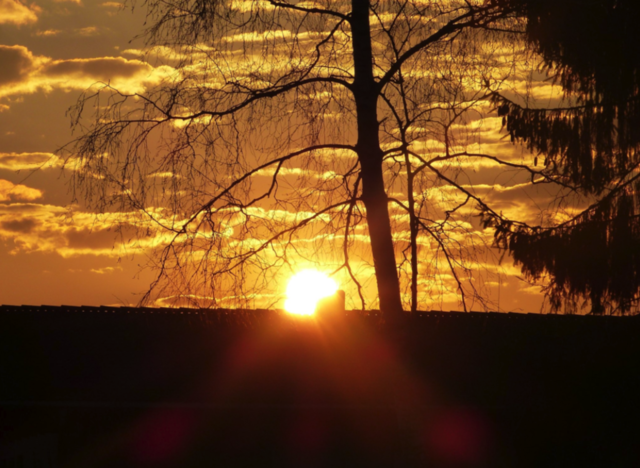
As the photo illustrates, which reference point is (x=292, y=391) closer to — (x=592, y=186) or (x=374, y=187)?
(x=374, y=187)

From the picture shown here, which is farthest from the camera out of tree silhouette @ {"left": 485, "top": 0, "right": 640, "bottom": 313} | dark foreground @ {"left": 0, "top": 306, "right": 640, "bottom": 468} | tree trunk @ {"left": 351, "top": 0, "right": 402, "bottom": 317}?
tree silhouette @ {"left": 485, "top": 0, "right": 640, "bottom": 313}

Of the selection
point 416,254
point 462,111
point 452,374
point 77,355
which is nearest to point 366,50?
point 462,111

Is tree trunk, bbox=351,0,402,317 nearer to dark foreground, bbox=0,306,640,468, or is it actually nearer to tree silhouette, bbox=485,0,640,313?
dark foreground, bbox=0,306,640,468

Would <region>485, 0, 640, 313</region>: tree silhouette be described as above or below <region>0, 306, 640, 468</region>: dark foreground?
above

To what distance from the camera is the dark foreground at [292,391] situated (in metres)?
7.37

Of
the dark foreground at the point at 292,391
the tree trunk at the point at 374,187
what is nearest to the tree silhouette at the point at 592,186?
the dark foreground at the point at 292,391

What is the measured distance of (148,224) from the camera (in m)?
5.55

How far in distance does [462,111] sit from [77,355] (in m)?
5.98

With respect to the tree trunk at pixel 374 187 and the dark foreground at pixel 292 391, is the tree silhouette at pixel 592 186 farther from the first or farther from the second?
the tree trunk at pixel 374 187

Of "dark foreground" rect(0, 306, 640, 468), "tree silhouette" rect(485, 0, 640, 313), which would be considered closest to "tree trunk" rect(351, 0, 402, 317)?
"dark foreground" rect(0, 306, 640, 468)

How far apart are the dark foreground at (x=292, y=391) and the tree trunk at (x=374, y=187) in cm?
118

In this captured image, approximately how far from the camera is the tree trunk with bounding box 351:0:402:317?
5863 millimetres

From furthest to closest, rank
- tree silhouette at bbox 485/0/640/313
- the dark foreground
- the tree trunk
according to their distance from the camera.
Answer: tree silhouette at bbox 485/0/640/313 < the dark foreground < the tree trunk

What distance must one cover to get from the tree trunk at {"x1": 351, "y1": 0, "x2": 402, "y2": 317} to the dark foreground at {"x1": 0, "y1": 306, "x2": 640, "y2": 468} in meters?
1.18
